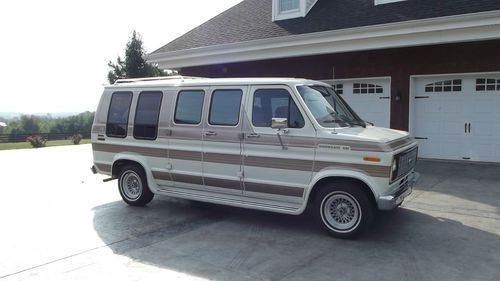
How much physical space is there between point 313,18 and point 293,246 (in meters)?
10.0

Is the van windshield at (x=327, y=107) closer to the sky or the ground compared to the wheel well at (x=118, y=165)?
closer to the sky

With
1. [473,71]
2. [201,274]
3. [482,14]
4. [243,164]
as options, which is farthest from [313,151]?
[473,71]

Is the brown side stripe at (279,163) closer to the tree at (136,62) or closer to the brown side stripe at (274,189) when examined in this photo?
Result: the brown side stripe at (274,189)

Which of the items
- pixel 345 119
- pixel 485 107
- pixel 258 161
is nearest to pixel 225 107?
→ pixel 258 161

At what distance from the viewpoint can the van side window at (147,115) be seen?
7.45 m

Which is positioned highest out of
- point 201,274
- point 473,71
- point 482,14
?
point 482,14

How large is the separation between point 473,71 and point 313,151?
7.57m

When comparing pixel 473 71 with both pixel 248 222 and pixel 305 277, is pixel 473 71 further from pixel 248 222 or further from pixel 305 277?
pixel 305 277

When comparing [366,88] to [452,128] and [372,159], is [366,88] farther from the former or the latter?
[372,159]

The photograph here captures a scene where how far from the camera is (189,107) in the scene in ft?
23.4

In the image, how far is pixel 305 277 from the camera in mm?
4637

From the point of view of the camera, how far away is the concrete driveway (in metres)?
4.82

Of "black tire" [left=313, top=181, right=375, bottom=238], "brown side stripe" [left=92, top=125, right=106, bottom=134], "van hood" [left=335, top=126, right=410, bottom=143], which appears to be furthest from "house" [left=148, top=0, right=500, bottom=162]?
"brown side stripe" [left=92, top=125, right=106, bottom=134]

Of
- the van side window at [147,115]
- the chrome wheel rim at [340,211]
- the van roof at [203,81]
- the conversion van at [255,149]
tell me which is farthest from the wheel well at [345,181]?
the van side window at [147,115]
